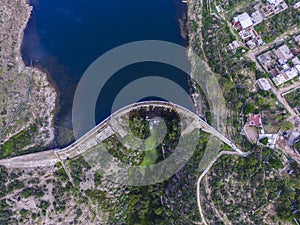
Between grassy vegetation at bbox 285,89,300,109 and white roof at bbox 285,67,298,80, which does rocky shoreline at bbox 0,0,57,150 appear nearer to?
grassy vegetation at bbox 285,89,300,109

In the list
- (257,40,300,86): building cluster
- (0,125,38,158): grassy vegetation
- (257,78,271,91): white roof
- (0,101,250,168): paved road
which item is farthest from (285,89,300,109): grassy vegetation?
(0,125,38,158): grassy vegetation

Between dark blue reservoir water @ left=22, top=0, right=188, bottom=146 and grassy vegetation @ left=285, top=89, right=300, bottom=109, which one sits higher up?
dark blue reservoir water @ left=22, top=0, right=188, bottom=146

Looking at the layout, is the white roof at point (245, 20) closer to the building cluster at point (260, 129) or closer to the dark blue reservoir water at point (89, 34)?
the dark blue reservoir water at point (89, 34)

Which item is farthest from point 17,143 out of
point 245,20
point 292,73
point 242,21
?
point 292,73

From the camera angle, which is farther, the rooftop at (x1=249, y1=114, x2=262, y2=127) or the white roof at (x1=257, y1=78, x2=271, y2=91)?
the white roof at (x1=257, y1=78, x2=271, y2=91)

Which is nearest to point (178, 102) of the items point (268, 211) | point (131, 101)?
point (131, 101)

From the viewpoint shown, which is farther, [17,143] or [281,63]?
[281,63]

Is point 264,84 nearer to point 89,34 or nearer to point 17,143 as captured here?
point 89,34

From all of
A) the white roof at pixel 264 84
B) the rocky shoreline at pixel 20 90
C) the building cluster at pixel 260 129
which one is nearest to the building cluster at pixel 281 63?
the white roof at pixel 264 84
